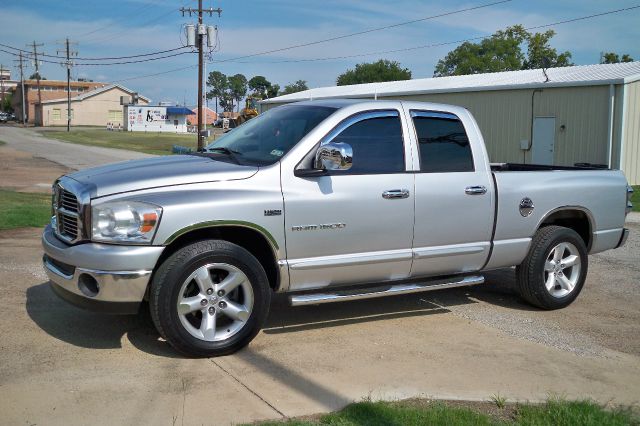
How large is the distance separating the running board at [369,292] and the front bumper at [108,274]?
3.82 feet

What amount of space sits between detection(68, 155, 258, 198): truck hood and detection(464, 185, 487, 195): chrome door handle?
196cm

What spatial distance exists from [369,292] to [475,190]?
1371 mm

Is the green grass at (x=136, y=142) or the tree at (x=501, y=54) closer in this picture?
the green grass at (x=136, y=142)

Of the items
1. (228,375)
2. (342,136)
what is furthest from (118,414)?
(342,136)

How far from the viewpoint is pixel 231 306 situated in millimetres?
5027

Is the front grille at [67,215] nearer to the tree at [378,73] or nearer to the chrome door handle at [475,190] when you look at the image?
the chrome door handle at [475,190]

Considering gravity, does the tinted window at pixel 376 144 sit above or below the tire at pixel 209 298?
above

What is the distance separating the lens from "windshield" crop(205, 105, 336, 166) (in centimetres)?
552

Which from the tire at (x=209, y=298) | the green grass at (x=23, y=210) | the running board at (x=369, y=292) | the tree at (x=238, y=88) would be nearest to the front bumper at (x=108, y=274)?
the tire at (x=209, y=298)

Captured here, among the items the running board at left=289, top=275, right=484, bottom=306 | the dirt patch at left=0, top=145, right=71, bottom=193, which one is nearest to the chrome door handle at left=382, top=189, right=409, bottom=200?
the running board at left=289, top=275, right=484, bottom=306

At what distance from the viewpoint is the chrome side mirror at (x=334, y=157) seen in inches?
203

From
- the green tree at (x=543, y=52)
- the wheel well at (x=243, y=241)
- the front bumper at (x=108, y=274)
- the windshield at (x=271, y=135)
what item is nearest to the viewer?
the front bumper at (x=108, y=274)

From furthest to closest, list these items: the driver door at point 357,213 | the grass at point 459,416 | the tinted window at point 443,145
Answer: the tinted window at point 443,145 → the driver door at point 357,213 → the grass at point 459,416

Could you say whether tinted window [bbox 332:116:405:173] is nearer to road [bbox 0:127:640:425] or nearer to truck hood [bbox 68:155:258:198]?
truck hood [bbox 68:155:258:198]
